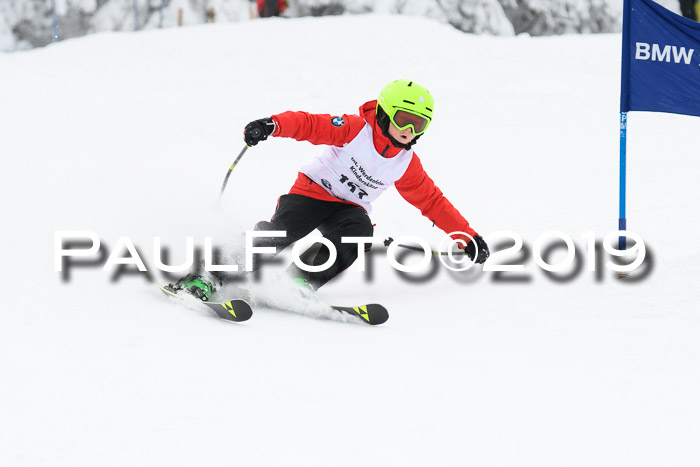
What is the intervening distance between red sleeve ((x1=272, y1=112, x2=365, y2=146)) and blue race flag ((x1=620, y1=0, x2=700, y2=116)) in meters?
1.72

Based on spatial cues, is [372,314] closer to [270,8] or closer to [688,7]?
[270,8]

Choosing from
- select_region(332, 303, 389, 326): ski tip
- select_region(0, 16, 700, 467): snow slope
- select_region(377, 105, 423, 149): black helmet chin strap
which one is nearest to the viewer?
select_region(0, 16, 700, 467): snow slope

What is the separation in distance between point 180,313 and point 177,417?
1.30m

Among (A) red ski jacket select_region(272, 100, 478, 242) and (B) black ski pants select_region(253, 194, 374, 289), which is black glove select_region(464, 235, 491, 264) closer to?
(A) red ski jacket select_region(272, 100, 478, 242)

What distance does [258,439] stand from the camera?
224 cm

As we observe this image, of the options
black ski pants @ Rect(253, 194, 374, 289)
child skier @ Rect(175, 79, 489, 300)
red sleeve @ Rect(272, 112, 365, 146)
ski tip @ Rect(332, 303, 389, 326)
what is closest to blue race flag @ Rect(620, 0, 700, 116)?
child skier @ Rect(175, 79, 489, 300)

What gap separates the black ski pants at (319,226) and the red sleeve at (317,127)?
0.42 metres

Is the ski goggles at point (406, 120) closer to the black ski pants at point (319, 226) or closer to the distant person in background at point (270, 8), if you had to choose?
the black ski pants at point (319, 226)

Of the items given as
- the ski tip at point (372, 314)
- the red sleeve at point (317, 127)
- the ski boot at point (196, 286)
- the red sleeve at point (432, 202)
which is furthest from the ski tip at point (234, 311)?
the red sleeve at point (432, 202)

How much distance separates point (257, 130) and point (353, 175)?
741 millimetres

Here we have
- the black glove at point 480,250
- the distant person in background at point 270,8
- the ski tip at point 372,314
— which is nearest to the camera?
the ski tip at point 372,314

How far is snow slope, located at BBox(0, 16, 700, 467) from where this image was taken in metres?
2.32

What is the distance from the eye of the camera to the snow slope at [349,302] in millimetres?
2316

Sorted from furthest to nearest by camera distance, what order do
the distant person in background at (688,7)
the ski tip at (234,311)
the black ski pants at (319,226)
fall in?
the distant person in background at (688,7) < the black ski pants at (319,226) < the ski tip at (234,311)
